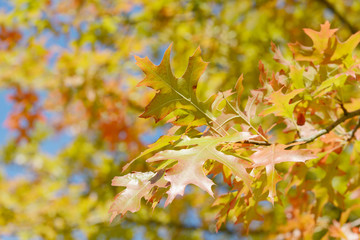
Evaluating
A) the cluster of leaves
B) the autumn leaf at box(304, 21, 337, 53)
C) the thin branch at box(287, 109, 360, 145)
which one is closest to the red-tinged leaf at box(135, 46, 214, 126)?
the cluster of leaves

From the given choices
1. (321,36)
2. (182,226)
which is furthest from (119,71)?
(321,36)

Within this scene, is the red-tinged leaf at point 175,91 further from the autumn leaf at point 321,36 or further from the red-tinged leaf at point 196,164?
the autumn leaf at point 321,36

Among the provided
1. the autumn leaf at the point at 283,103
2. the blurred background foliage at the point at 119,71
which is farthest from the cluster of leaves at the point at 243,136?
the blurred background foliage at the point at 119,71

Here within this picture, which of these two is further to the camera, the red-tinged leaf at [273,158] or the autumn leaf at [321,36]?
the autumn leaf at [321,36]

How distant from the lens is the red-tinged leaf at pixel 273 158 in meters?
1.01

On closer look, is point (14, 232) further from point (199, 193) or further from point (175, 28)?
point (175, 28)

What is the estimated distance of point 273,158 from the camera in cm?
102

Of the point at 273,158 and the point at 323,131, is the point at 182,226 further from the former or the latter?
the point at 273,158

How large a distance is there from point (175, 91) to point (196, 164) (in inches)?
11.3

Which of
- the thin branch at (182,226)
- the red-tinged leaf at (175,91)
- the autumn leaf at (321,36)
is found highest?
the red-tinged leaf at (175,91)

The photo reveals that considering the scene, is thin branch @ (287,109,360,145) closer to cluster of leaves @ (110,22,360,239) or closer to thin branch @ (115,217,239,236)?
cluster of leaves @ (110,22,360,239)

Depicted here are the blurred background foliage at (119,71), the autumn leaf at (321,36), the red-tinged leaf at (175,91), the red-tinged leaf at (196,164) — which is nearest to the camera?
the red-tinged leaf at (196,164)

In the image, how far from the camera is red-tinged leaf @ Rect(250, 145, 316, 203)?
101 centimetres

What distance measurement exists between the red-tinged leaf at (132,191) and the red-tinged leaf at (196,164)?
7 centimetres
